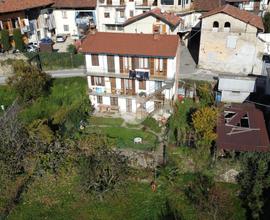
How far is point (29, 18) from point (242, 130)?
39377 mm

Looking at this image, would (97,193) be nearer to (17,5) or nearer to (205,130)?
(205,130)

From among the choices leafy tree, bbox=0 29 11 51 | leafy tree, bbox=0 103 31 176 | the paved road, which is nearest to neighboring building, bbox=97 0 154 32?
the paved road

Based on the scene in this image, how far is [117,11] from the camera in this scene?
54.2 m

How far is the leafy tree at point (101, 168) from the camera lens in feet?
94.8

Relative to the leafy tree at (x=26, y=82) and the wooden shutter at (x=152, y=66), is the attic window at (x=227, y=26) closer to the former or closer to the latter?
the wooden shutter at (x=152, y=66)

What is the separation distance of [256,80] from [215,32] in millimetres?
8466

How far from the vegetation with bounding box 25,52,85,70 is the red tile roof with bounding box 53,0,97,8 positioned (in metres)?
13.1

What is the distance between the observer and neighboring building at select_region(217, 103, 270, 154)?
1182 inches

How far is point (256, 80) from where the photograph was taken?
133 feet

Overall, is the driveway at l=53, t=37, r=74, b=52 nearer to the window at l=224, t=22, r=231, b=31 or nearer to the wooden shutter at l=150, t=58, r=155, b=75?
the wooden shutter at l=150, t=58, r=155, b=75

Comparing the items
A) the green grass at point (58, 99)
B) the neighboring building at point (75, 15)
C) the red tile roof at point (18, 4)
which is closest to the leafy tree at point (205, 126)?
the green grass at point (58, 99)

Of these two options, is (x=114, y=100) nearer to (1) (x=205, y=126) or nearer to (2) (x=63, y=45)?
(1) (x=205, y=126)

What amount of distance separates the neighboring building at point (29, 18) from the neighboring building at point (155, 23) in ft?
53.0

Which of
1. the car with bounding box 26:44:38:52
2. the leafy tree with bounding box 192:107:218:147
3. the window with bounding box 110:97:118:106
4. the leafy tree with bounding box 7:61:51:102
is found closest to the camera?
the leafy tree with bounding box 192:107:218:147
